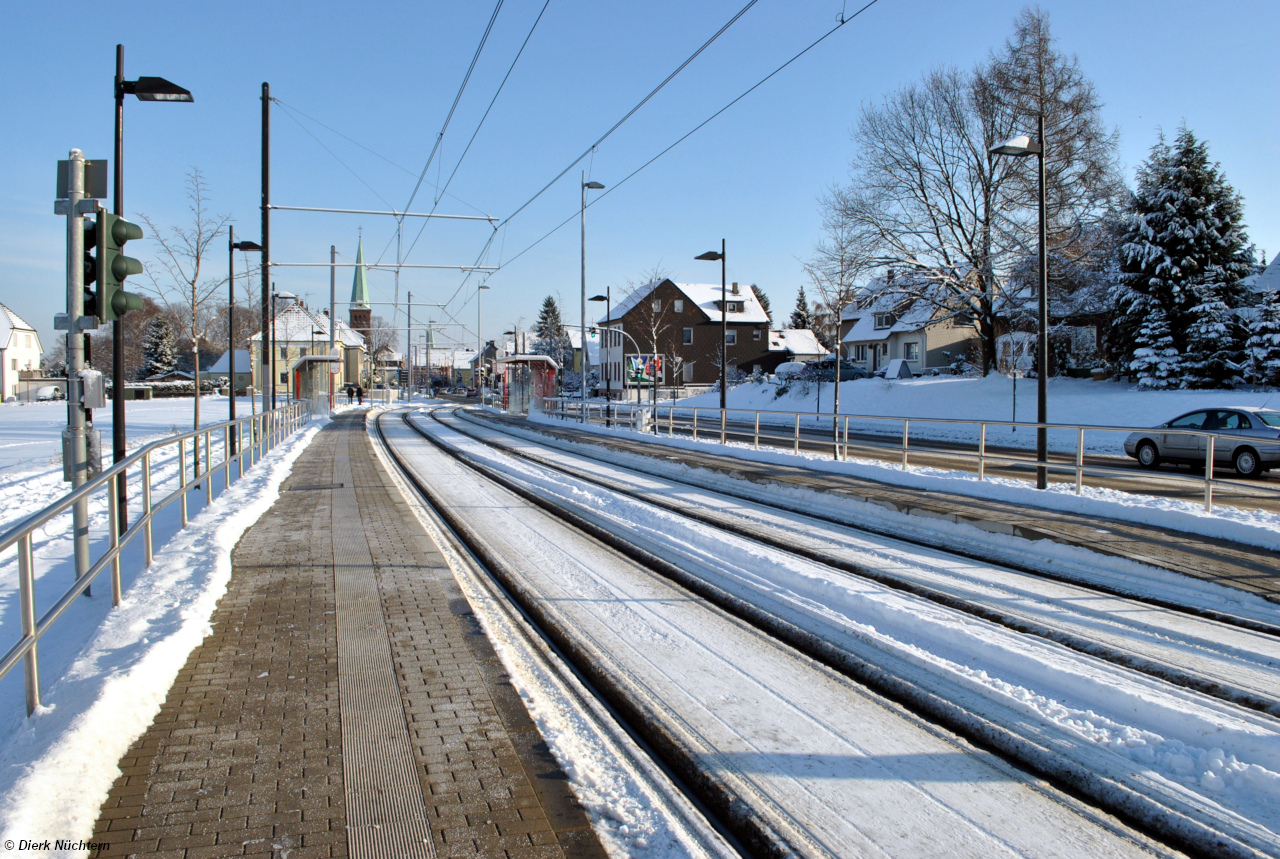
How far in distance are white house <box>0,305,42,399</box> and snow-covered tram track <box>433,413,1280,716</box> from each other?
77.4 metres

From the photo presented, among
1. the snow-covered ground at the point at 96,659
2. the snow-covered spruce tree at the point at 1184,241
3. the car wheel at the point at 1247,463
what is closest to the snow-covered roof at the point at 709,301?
the snow-covered spruce tree at the point at 1184,241

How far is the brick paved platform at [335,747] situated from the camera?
10.8ft

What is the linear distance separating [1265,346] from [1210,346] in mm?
1768

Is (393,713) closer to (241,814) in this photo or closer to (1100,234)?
(241,814)

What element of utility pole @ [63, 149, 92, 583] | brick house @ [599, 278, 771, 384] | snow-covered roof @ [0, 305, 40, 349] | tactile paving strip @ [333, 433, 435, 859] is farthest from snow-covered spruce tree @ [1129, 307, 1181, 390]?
snow-covered roof @ [0, 305, 40, 349]

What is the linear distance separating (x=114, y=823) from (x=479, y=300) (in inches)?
2219

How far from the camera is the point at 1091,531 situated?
930 centimetres

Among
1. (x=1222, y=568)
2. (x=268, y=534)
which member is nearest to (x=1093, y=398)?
(x=1222, y=568)

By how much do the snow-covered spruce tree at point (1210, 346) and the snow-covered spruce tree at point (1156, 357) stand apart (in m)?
0.51

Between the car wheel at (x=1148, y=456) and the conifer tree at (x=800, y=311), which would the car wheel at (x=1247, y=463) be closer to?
the car wheel at (x=1148, y=456)

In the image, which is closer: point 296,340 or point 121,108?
point 121,108

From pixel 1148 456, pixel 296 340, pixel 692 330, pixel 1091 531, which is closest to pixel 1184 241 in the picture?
pixel 1148 456

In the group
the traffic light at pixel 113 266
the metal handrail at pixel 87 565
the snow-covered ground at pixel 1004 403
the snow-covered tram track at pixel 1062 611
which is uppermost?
the traffic light at pixel 113 266

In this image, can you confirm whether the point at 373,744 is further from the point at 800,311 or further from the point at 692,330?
the point at 800,311
